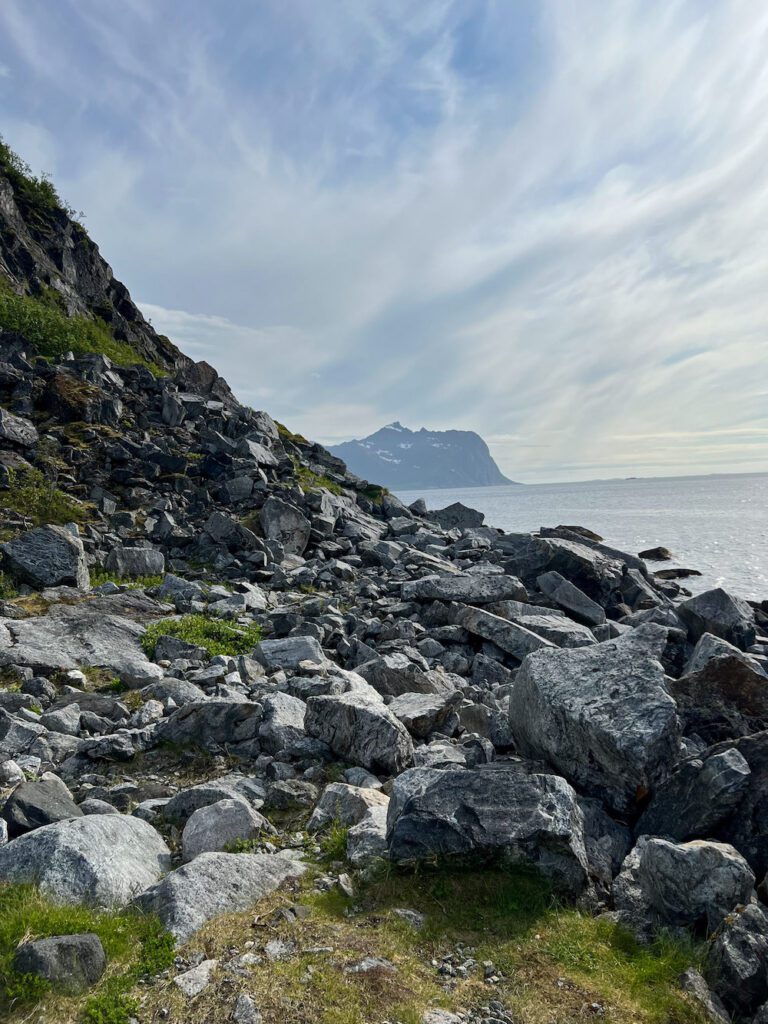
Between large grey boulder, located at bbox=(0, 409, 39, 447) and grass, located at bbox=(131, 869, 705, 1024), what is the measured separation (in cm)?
2639

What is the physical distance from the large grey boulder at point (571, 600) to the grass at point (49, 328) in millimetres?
33030

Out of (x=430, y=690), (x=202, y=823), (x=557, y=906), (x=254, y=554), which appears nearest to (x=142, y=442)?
(x=254, y=554)

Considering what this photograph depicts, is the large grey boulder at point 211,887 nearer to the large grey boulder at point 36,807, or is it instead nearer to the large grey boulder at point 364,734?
the large grey boulder at point 36,807

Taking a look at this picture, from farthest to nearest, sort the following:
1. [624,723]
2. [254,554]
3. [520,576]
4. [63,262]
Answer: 1. [63,262]
2. [520,576]
3. [254,554]
4. [624,723]

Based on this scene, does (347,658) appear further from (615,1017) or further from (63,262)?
(63,262)

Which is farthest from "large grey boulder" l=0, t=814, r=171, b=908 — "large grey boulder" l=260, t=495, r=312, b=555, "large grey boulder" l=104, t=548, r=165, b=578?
"large grey boulder" l=260, t=495, r=312, b=555

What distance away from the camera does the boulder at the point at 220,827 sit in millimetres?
6730

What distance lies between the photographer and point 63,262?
5472cm

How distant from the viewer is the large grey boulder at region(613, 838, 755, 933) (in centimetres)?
542

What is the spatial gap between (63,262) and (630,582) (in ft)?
180

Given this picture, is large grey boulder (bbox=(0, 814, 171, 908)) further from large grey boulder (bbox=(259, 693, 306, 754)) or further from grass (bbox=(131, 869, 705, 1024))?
large grey boulder (bbox=(259, 693, 306, 754))

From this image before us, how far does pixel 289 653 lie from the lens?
1352cm

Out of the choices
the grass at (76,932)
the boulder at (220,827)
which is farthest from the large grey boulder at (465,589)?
the grass at (76,932)

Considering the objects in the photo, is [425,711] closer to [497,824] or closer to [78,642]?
[497,824]
